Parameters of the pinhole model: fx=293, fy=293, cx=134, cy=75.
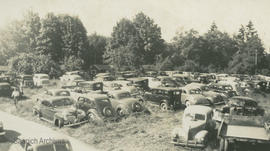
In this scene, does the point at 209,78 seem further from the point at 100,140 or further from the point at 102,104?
the point at 100,140

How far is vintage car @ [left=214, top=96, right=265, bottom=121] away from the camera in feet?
54.8

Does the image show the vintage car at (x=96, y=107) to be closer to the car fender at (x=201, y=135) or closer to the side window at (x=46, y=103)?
the side window at (x=46, y=103)

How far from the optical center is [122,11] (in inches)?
667

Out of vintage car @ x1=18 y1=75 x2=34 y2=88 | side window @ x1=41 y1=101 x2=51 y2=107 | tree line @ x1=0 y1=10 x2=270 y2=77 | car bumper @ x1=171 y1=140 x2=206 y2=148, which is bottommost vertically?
car bumper @ x1=171 y1=140 x2=206 y2=148

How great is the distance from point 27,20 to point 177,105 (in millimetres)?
31334

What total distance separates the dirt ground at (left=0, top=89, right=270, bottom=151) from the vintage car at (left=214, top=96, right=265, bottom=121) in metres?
2.46

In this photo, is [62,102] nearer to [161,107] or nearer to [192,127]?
[161,107]

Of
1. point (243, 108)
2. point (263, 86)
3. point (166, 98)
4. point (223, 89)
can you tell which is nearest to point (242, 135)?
point (243, 108)

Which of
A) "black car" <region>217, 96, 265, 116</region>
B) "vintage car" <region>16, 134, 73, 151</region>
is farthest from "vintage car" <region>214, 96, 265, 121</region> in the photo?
"vintage car" <region>16, 134, 73, 151</region>

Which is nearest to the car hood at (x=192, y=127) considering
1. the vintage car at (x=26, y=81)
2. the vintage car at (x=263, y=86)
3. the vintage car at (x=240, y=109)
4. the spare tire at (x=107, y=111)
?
the vintage car at (x=240, y=109)

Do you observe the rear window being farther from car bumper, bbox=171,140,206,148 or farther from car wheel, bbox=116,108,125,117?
car wheel, bbox=116,108,125,117

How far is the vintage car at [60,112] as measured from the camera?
580 inches

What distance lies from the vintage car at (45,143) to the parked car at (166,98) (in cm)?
1035

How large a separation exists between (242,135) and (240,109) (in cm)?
623
